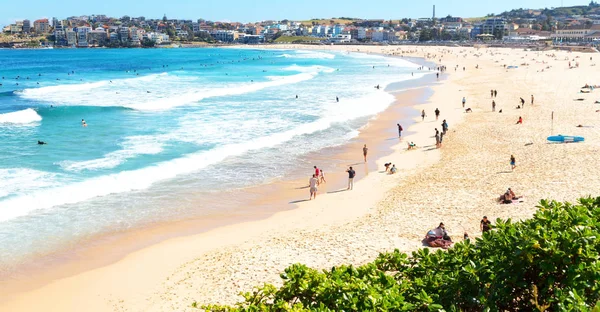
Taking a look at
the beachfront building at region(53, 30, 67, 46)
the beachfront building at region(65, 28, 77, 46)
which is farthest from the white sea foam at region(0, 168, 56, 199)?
the beachfront building at region(53, 30, 67, 46)

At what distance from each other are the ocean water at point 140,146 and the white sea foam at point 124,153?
54 millimetres

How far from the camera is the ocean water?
16.8m

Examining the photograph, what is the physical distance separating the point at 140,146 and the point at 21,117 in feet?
49.7

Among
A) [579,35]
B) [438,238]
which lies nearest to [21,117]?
[438,238]

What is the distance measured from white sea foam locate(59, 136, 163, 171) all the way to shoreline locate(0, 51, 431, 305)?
7027mm

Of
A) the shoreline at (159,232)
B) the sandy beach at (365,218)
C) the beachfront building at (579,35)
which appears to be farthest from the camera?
the beachfront building at (579,35)

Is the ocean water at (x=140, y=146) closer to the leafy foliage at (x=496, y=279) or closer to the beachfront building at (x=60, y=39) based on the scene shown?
the leafy foliage at (x=496, y=279)

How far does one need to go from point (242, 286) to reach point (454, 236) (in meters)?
6.02

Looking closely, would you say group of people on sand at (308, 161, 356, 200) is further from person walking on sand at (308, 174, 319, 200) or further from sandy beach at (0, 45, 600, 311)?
sandy beach at (0, 45, 600, 311)

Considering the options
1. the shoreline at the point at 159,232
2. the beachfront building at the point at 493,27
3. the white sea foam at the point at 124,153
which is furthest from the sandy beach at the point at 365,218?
the beachfront building at the point at 493,27

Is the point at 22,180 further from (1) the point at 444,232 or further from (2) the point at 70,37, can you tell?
(2) the point at 70,37

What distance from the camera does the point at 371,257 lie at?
12.8 meters

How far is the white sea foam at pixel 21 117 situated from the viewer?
3522 centimetres

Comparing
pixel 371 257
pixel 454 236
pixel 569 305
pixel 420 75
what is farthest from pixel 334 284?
pixel 420 75
